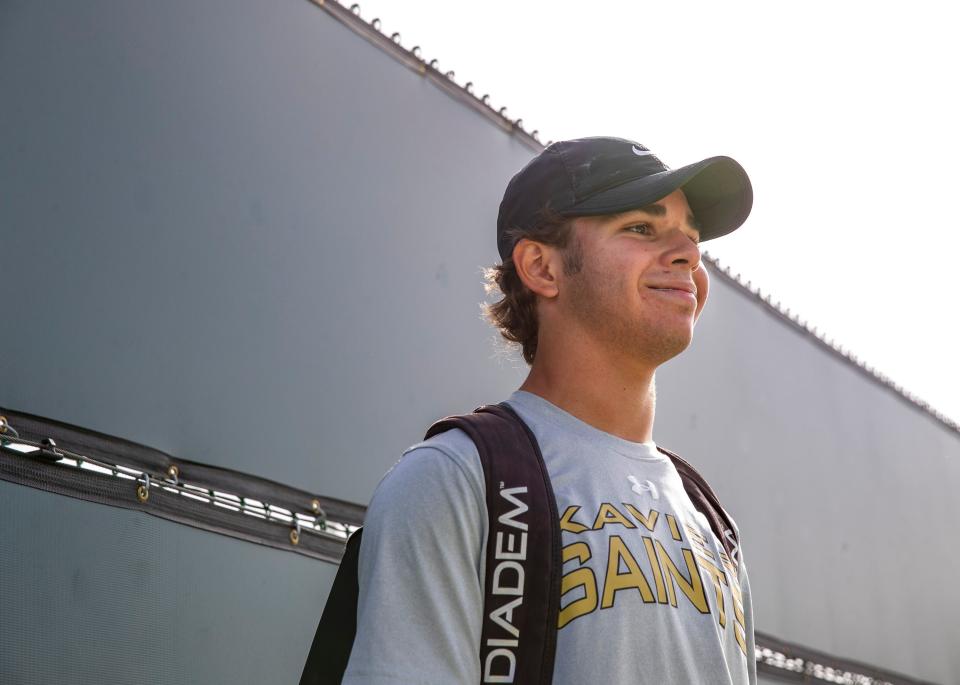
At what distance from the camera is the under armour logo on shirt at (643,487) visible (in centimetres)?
138

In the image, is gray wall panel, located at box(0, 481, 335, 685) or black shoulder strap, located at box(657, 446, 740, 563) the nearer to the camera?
black shoulder strap, located at box(657, 446, 740, 563)

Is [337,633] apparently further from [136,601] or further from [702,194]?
[702,194]

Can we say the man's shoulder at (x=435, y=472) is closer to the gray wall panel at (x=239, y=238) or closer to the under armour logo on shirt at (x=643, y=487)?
the under armour logo on shirt at (x=643, y=487)

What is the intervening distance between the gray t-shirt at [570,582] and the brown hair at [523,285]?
1.25 feet

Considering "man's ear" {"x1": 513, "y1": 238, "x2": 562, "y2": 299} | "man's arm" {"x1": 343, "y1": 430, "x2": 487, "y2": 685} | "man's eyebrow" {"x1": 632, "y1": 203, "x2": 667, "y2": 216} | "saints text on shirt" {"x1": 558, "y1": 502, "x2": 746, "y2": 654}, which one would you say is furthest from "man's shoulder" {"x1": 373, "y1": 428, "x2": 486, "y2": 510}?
"man's eyebrow" {"x1": 632, "y1": 203, "x2": 667, "y2": 216}

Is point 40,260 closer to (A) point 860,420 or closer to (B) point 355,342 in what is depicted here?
(B) point 355,342

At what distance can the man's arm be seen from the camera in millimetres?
1058

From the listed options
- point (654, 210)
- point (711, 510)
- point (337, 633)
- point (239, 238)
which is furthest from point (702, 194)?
point (239, 238)

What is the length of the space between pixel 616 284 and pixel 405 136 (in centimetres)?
144

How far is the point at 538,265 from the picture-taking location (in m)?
1.66

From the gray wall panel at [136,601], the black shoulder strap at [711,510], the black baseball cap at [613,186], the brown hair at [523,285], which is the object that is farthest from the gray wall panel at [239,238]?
the black shoulder strap at [711,510]

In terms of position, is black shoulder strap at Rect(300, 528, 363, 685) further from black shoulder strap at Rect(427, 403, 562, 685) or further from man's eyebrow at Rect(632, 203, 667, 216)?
man's eyebrow at Rect(632, 203, 667, 216)

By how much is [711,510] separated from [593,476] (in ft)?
1.06

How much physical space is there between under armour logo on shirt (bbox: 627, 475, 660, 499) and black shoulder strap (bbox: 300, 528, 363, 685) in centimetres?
44
